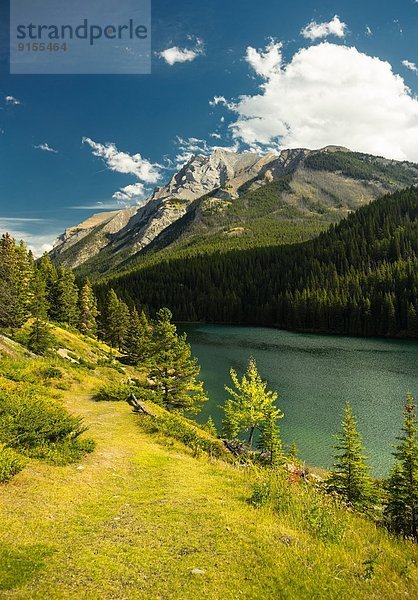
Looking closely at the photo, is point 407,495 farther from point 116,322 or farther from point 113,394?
point 116,322

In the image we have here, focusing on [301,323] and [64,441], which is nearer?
[64,441]

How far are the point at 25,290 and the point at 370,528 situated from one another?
6446 centimetres

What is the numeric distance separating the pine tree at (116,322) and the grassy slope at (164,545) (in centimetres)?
7366

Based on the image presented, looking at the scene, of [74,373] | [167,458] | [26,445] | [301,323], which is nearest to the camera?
[26,445]

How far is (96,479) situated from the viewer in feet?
45.2

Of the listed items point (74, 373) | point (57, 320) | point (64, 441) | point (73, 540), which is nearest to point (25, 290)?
point (57, 320)

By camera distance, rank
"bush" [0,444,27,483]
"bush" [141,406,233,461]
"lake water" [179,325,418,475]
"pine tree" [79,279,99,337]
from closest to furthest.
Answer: "bush" [0,444,27,483]
"bush" [141,406,233,461]
"lake water" [179,325,418,475]
"pine tree" [79,279,99,337]

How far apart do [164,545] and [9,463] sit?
6230 millimetres

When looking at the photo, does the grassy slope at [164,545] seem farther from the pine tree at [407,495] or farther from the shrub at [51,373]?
the shrub at [51,373]

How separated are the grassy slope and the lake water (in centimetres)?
2772

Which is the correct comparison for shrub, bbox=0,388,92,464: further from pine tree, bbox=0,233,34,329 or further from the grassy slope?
pine tree, bbox=0,233,34,329

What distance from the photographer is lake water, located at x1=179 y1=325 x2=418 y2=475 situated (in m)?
42.1

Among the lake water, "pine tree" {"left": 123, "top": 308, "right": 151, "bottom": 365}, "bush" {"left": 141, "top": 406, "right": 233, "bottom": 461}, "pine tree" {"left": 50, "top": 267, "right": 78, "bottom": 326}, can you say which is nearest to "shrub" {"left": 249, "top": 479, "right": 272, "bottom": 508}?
"bush" {"left": 141, "top": 406, "right": 233, "bottom": 461}

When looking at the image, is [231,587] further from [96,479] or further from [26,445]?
[26,445]
